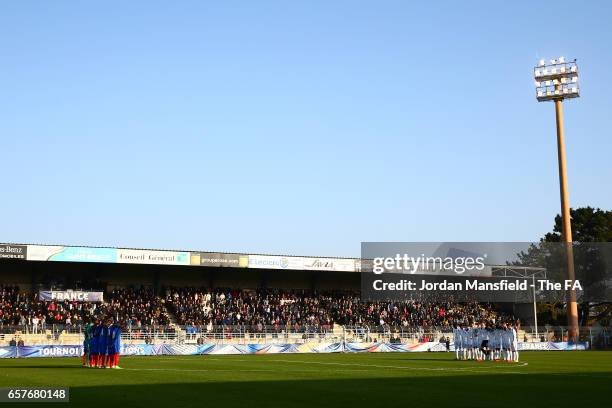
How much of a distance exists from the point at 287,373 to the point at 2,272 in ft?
144

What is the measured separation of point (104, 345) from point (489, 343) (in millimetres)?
18725

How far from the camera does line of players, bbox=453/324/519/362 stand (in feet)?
123

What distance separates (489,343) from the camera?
38.7 metres

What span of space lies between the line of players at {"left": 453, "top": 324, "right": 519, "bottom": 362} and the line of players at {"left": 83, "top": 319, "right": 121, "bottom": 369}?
1716 cm

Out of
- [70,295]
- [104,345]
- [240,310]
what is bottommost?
[104,345]

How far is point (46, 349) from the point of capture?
45.2 m

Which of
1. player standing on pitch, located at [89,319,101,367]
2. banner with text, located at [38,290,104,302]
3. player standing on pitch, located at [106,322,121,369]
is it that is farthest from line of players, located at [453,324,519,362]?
banner with text, located at [38,290,104,302]

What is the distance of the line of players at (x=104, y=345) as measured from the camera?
28.6m

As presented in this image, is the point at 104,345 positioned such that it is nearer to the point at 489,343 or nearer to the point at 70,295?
the point at 489,343

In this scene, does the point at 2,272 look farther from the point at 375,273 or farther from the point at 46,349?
the point at 375,273

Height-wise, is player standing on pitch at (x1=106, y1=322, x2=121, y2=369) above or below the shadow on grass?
above

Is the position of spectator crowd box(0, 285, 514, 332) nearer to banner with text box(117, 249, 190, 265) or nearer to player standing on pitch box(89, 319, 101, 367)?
banner with text box(117, 249, 190, 265)

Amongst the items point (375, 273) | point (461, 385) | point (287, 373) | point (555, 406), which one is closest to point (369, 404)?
point (555, 406)

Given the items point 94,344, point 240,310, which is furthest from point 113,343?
point 240,310
